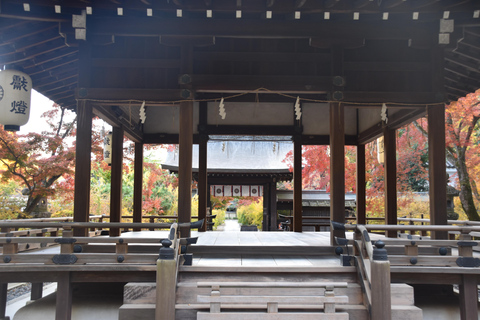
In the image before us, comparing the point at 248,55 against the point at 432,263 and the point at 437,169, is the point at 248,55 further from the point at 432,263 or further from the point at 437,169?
the point at 432,263

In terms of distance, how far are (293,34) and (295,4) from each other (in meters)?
0.68

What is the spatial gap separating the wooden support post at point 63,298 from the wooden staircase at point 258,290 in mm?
1043

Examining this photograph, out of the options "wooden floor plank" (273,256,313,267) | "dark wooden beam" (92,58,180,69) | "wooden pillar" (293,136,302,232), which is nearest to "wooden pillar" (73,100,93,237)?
"dark wooden beam" (92,58,180,69)

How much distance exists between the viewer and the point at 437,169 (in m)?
7.11

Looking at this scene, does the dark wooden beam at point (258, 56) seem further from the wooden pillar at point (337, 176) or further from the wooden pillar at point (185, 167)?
the wooden pillar at point (337, 176)

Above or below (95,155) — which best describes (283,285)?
below

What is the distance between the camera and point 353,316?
5.18 m

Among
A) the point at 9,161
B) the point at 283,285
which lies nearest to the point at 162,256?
the point at 283,285

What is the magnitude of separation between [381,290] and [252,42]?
16.9ft

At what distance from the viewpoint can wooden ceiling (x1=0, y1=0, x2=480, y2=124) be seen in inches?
257

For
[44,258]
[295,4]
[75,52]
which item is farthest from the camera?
[75,52]

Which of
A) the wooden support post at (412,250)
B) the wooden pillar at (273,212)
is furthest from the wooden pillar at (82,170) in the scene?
the wooden pillar at (273,212)

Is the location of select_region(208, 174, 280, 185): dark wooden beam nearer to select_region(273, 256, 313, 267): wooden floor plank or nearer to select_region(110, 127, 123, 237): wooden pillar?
select_region(110, 127, 123, 237): wooden pillar

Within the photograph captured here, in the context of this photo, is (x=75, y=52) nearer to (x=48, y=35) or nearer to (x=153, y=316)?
(x=48, y=35)
